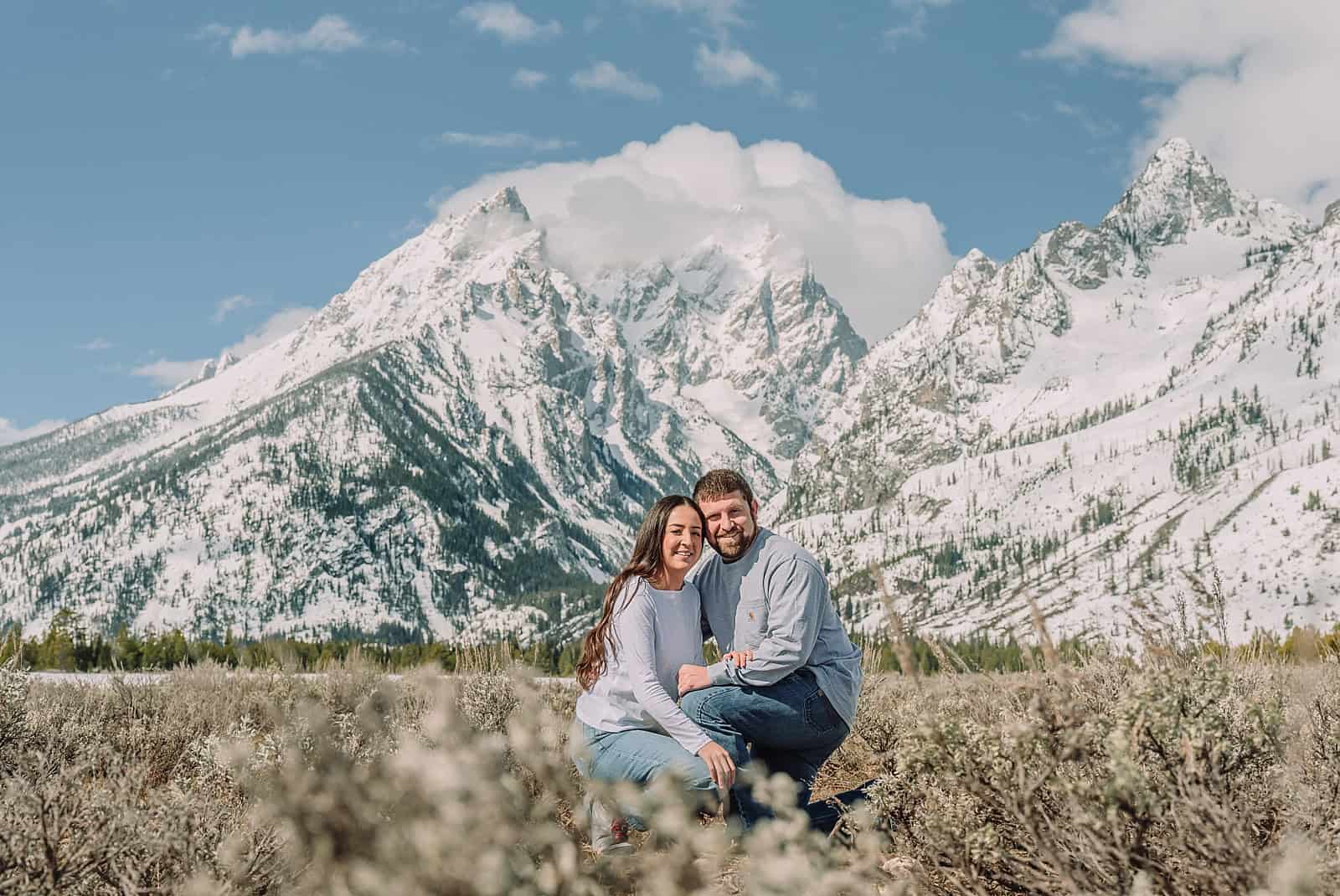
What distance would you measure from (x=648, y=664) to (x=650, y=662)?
28 mm

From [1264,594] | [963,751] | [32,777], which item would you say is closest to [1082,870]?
[963,751]

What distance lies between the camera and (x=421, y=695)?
31.2 feet

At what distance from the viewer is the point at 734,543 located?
21.8 feet

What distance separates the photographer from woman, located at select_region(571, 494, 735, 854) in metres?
5.65

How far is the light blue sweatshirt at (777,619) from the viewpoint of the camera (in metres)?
6.12

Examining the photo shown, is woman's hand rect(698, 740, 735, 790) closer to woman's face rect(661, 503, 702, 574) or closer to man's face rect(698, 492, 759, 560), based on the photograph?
woman's face rect(661, 503, 702, 574)

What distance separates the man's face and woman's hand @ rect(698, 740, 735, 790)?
1639 millimetres

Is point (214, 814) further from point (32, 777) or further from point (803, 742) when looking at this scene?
point (803, 742)

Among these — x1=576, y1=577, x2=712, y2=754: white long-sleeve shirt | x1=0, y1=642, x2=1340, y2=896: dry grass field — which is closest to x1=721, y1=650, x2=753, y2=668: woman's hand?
x1=576, y1=577, x2=712, y2=754: white long-sleeve shirt

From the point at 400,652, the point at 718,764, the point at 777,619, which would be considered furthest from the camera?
the point at 400,652

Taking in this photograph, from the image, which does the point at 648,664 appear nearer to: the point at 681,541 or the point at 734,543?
the point at 681,541

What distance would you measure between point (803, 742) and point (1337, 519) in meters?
200

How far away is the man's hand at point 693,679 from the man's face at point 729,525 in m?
0.91

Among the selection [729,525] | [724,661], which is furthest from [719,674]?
[729,525]
